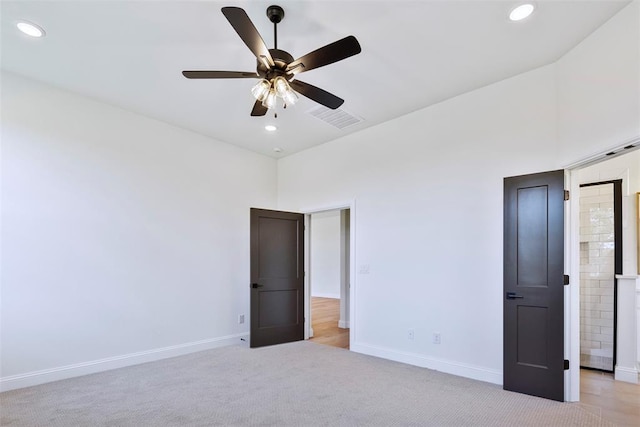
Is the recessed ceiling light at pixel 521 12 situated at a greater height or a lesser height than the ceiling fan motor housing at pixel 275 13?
greater

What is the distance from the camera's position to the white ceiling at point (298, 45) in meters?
2.53

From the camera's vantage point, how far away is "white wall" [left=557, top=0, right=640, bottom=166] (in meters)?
Result: 2.40

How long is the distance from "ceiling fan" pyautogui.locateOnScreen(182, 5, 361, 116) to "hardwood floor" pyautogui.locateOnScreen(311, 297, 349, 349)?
3.80 m

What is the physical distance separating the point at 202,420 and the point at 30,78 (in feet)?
12.4

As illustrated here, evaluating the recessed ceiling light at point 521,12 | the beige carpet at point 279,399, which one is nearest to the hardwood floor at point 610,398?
the beige carpet at point 279,399

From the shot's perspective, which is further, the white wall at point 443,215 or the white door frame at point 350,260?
the white door frame at point 350,260

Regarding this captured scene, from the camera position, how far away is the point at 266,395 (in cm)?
324

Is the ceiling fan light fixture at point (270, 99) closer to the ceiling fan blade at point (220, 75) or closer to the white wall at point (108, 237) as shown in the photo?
the ceiling fan blade at point (220, 75)

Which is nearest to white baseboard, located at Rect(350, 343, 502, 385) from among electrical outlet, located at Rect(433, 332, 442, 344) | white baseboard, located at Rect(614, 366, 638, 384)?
electrical outlet, located at Rect(433, 332, 442, 344)

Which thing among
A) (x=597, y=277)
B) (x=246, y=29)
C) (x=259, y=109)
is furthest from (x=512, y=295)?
(x=246, y=29)

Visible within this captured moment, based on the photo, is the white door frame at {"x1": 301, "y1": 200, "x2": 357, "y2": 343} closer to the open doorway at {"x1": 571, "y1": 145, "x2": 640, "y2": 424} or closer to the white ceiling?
the white ceiling

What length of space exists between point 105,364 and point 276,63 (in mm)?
3835

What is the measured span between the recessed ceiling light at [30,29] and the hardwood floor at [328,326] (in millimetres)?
4855

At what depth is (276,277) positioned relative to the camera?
17.5 feet
